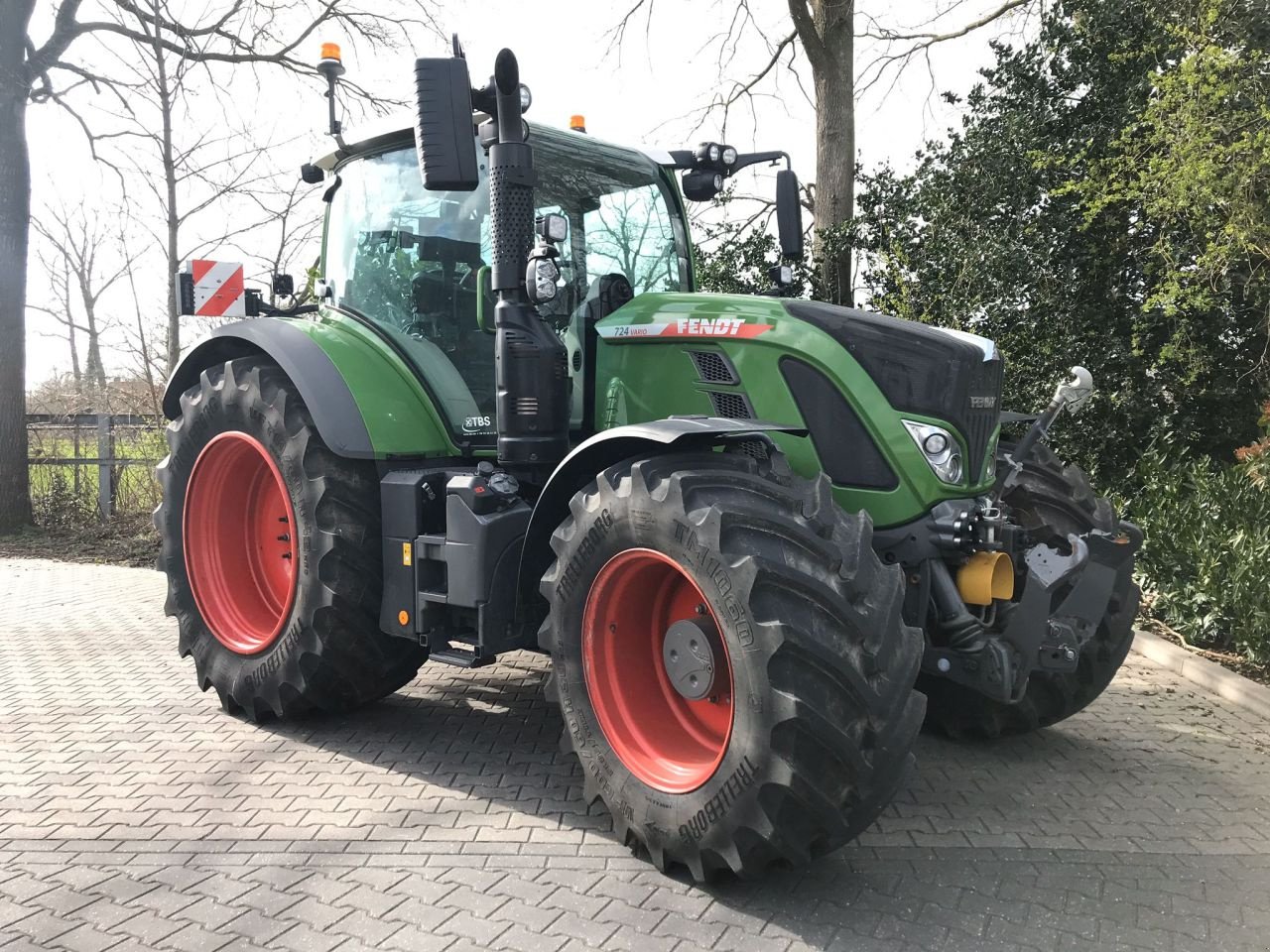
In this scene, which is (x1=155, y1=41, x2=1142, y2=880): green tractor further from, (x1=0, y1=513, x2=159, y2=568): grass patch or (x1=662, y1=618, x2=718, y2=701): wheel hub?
(x1=0, y1=513, x2=159, y2=568): grass patch

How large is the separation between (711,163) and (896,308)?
4.83m

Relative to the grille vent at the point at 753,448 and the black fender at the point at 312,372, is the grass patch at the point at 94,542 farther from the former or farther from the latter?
the grille vent at the point at 753,448

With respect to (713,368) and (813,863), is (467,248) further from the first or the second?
(813,863)

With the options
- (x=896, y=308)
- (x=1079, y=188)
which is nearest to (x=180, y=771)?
(x=896, y=308)

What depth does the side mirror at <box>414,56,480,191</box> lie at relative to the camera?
334 centimetres

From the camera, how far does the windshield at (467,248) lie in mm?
4355

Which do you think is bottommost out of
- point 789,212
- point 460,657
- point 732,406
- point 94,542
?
point 94,542

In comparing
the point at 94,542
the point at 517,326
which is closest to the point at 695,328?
the point at 517,326

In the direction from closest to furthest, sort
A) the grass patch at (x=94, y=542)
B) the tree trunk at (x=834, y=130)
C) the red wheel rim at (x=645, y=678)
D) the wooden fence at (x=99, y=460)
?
the red wheel rim at (x=645, y=678)
the tree trunk at (x=834, y=130)
the grass patch at (x=94, y=542)
the wooden fence at (x=99, y=460)

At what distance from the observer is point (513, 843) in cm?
340

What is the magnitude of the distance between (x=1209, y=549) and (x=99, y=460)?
1126 cm

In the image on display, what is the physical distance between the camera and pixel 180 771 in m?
4.08

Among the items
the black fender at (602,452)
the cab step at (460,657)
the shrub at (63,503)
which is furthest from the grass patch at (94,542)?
the black fender at (602,452)

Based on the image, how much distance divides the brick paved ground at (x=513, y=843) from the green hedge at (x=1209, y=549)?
111 centimetres
